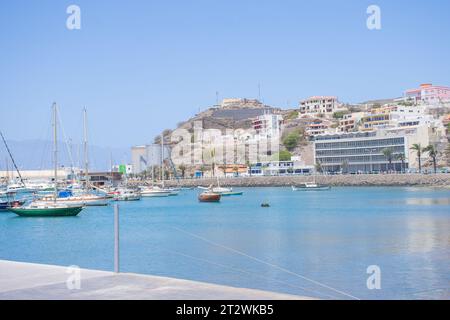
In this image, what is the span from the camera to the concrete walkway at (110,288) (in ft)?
21.4

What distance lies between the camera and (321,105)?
15900 cm

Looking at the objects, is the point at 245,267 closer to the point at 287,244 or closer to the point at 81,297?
the point at 287,244

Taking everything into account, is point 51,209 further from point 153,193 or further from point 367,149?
point 367,149

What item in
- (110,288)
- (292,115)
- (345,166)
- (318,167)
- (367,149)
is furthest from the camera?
(292,115)

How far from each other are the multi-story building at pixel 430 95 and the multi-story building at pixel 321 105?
16.7 metres

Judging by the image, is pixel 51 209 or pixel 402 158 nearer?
pixel 51 209

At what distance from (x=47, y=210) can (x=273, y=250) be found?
20067 millimetres

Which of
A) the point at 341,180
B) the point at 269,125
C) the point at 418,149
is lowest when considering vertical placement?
the point at 341,180

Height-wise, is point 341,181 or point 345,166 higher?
point 345,166

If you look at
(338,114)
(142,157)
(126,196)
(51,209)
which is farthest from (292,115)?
(51,209)

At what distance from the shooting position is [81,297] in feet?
21.4

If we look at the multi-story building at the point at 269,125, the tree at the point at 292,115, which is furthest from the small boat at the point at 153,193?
the tree at the point at 292,115
